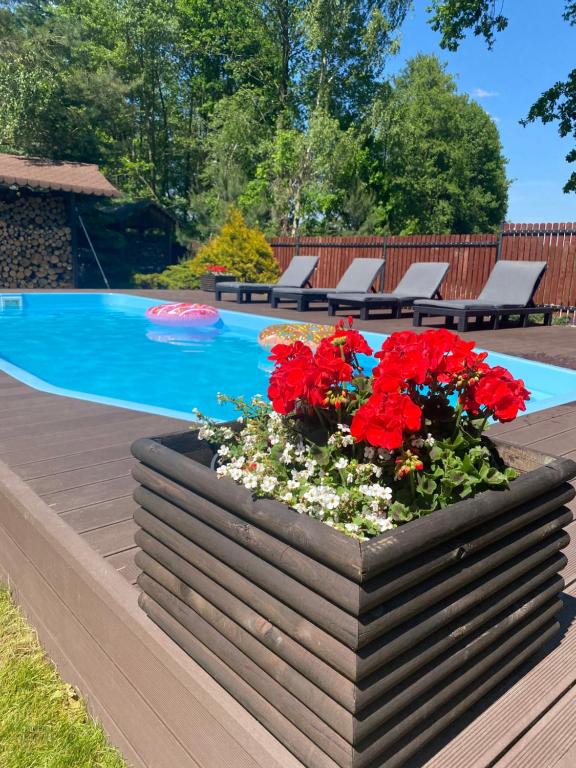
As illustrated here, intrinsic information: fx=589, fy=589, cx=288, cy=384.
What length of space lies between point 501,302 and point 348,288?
320 cm

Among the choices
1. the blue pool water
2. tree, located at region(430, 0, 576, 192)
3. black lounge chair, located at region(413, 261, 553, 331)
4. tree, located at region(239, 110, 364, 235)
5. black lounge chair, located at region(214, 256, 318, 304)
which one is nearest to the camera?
the blue pool water

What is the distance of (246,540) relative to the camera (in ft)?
4.02

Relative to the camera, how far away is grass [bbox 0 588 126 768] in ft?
5.34

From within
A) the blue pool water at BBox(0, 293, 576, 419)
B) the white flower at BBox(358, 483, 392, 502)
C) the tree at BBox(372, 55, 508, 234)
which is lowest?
the blue pool water at BBox(0, 293, 576, 419)

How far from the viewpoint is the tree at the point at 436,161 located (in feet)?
90.9

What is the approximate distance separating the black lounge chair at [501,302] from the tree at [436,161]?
1589 cm

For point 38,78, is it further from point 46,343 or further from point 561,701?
point 561,701

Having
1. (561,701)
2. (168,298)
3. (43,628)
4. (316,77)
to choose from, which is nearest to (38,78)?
(168,298)

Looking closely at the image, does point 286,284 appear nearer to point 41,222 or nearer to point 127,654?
point 41,222

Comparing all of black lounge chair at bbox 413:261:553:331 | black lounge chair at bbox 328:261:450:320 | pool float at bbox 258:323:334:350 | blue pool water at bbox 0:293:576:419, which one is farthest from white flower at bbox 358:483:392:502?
black lounge chair at bbox 328:261:450:320

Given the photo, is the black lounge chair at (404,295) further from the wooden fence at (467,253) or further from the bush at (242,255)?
the bush at (242,255)

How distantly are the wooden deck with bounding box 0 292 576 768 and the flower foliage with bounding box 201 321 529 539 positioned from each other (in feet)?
1.61

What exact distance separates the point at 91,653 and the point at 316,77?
25012 millimetres

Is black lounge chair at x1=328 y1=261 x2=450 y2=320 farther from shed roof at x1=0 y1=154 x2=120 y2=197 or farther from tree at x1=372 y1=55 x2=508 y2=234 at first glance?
tree at x1=372 y1=55 x2=508 y2=234
